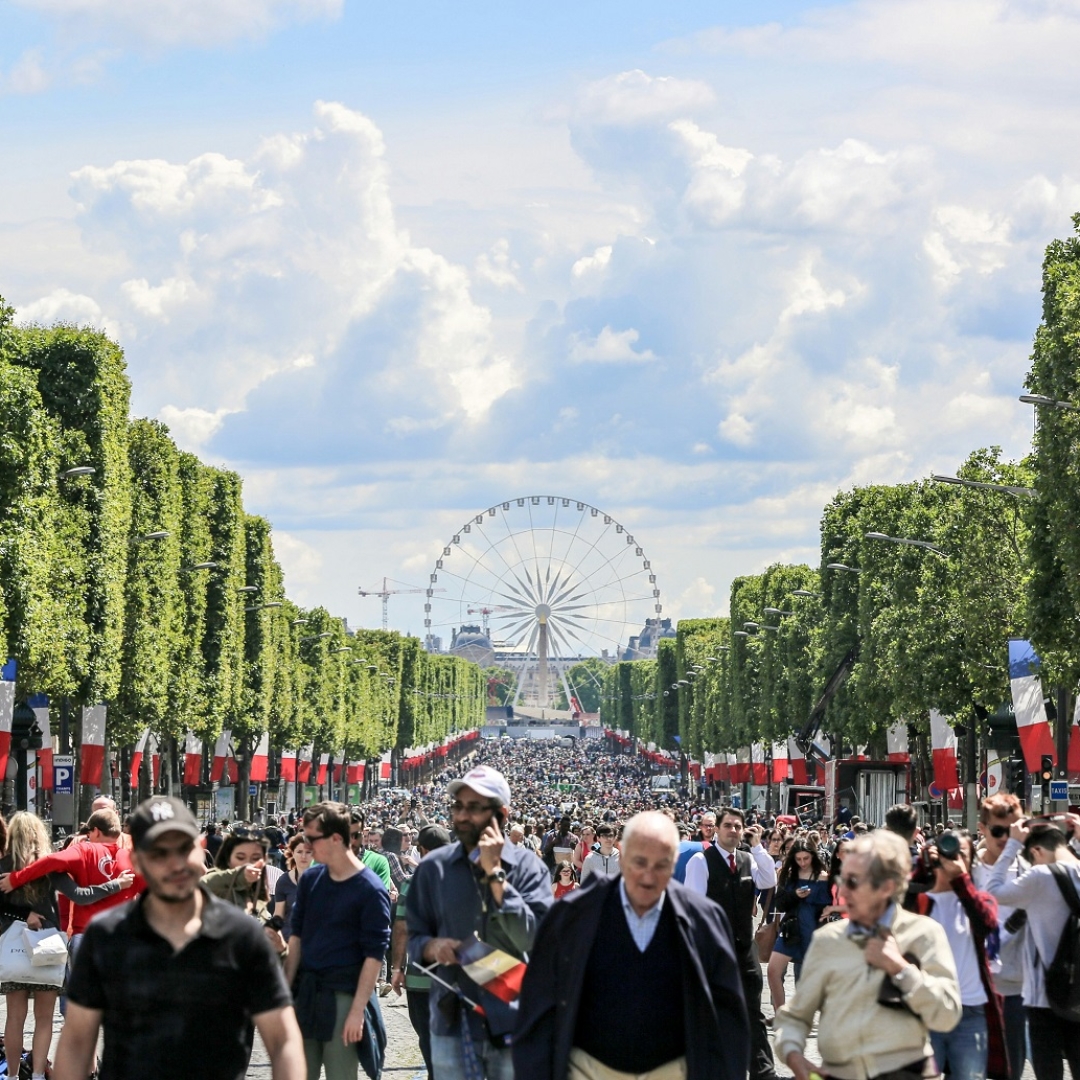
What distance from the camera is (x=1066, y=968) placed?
13.0 metres

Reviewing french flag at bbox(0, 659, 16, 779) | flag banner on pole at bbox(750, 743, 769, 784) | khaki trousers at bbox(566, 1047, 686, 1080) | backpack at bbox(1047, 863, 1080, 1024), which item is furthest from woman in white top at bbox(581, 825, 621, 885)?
flag banner on pole at bbox(750, 743, 769, 784)

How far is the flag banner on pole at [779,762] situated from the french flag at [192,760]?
26.8 metres

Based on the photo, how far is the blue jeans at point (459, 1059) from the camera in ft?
33.9

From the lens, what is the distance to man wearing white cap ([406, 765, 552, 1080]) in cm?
1034

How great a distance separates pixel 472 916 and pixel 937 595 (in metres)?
47.3

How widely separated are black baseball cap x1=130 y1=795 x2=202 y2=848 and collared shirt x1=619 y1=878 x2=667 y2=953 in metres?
1.89

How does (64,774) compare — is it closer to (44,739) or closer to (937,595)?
(44,739)

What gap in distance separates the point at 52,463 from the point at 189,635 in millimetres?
22724

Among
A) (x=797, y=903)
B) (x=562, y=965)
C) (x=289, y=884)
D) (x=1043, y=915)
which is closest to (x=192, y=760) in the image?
(x=797, y=903)

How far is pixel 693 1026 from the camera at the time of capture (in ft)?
28.3

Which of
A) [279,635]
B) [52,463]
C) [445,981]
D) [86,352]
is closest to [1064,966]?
[445,981]

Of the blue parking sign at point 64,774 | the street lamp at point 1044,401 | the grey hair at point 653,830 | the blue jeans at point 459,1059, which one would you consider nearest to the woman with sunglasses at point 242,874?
the blue jeans at point 459,1059

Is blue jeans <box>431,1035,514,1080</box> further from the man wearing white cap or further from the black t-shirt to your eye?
the black t-shirt

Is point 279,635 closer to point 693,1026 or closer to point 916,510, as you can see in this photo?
point 916,510
